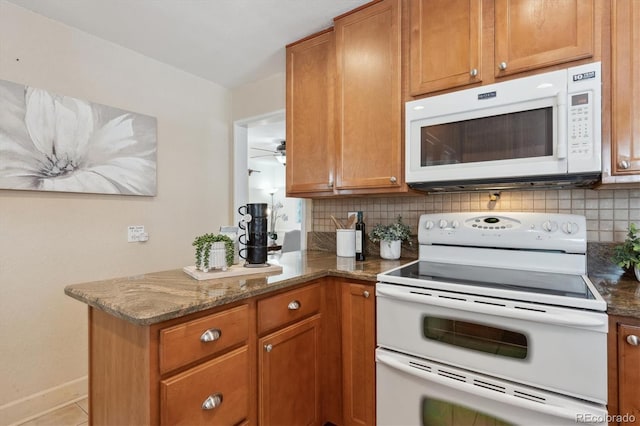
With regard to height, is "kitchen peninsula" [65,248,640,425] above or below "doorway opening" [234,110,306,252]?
below

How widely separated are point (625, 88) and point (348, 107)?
124cm

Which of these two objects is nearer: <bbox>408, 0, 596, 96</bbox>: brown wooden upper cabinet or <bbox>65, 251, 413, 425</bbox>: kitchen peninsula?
<bbox>65, 251, 413, 425</bbox>: kitchen peninsula

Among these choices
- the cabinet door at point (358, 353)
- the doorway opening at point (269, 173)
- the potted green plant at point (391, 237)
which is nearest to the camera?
the cabinet door at point (358, 353)

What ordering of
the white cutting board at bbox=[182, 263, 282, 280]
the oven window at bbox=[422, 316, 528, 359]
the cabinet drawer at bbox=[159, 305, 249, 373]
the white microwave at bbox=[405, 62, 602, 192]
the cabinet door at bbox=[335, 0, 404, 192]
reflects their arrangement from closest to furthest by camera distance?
the cabinet drawer at bbox=[159, 305, 249, 373] → the oven window at bbox=[422, 316, 528, 359] → the white microwave at bbox=[405, 62, 602, 192] → the white cutting board at bbox=[182, 263, 282, 280] → the cabinet door at bbox=[335, 0, 404, 192]

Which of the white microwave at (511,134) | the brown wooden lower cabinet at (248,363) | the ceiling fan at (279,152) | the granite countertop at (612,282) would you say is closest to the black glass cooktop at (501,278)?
the granite countertop at (612,282)

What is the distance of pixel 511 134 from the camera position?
1.40 m

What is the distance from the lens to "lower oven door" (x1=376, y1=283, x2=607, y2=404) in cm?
101

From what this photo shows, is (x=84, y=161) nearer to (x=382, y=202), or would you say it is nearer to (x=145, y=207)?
(x=145, y=207)

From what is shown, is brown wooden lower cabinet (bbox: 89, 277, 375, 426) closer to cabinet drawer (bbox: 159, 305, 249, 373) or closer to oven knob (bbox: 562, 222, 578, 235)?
cabinet drawer (bbox: 159, 305, 249, 373)

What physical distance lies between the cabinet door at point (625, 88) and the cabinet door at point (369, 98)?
2.85 ft

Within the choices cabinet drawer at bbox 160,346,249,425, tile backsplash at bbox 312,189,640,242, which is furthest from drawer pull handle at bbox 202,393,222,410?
tile backsplash at bbox 312,189,640,242

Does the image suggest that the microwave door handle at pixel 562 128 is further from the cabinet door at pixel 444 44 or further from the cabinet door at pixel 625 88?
the cabinet door at pixel 444 44

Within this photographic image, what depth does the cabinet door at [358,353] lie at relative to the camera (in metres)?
1.48

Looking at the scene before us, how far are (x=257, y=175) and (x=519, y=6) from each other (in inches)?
266
